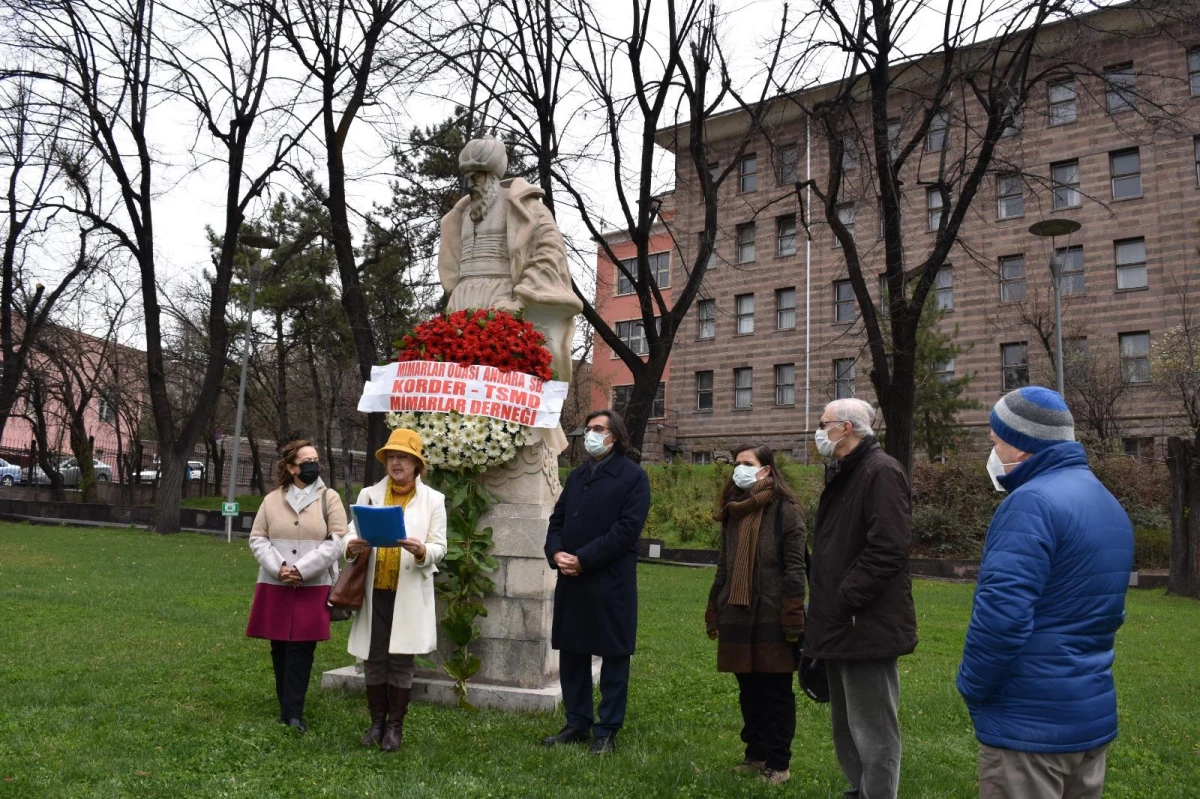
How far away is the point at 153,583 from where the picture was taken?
1351 cm

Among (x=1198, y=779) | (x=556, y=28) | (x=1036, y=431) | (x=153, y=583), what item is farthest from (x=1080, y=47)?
(x=153, y=583)

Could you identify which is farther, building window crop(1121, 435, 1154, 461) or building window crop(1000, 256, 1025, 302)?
building window crop(1000, 256, 1025, 302)

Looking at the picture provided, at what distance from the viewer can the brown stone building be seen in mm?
31250

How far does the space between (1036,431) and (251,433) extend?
39657 millimetres

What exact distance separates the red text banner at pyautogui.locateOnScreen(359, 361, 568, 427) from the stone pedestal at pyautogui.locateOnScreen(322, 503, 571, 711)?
791 millimetres

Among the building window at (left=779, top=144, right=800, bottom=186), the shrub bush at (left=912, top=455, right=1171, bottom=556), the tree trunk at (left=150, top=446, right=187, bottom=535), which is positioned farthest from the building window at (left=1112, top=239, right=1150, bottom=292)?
the tree trunk at (left=150, top=446, right=187, bottom=535)

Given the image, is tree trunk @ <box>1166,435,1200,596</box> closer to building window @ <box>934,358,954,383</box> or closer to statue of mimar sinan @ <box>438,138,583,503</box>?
statue of mimar sinan @ <box>438,138,583,503</box>

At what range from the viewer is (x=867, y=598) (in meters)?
4.42

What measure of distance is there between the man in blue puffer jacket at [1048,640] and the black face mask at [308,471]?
4.36 meters

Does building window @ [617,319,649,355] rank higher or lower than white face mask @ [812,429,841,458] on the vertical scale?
higher

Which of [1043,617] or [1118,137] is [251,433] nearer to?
[1118,137]

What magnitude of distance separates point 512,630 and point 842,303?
3357cm

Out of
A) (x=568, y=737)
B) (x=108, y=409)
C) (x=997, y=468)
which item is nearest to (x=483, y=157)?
(x=568, y=737)

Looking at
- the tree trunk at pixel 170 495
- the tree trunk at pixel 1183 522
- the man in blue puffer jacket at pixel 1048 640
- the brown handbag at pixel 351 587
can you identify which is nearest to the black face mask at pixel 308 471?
the brown handbag at pixel 351 587
